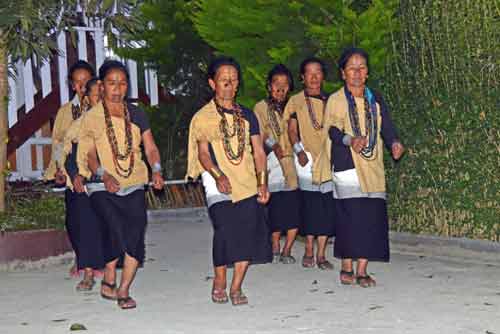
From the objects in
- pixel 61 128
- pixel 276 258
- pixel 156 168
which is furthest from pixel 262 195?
pixel 276 258

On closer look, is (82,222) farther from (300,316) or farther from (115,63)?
(300,316)

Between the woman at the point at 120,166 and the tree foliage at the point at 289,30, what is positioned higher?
the tree foliage at the point at 289,30

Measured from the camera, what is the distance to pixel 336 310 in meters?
7.05

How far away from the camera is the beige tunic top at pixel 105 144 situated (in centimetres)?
730

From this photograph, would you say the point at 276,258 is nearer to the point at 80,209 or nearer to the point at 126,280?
the point at 80,209

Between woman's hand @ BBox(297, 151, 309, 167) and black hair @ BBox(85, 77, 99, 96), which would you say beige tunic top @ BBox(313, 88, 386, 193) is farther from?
black hair @ BBox(85, 77, 99, 96)

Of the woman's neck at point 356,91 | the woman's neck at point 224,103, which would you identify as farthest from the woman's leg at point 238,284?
the woman's neck at point 356,91

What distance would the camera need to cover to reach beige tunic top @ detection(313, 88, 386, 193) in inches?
314

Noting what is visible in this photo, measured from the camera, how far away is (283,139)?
9461 mm

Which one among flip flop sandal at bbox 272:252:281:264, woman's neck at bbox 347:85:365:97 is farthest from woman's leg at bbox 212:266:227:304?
flip flop sandal at bbox 272:252:281:264

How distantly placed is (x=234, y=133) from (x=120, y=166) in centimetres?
81

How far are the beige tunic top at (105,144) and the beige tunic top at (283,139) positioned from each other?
2128mm

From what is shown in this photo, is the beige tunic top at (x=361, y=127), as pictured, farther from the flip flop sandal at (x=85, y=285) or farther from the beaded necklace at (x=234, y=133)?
the flip flop sandal at (x=85, y=285)

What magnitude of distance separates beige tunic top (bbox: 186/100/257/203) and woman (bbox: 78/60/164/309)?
0.86 ft
